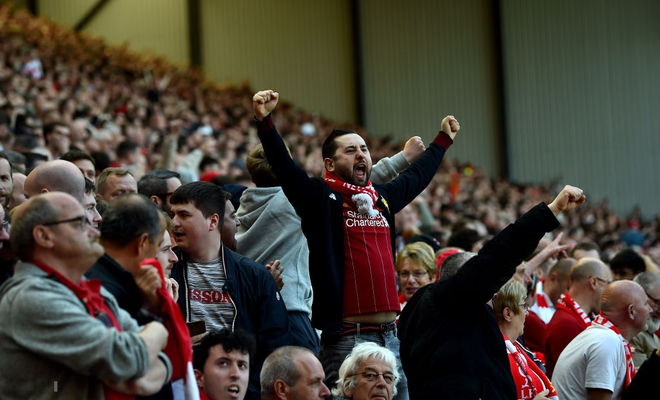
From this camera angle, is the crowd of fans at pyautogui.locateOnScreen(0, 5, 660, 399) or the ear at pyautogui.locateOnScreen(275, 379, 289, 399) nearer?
the ear at pyautogui.locateOnScreen(275, 379, 289, 399)

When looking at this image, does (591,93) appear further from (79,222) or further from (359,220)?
(79,222)

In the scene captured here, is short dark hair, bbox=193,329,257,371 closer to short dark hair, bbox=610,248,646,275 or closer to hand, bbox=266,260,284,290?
hand, bbox=266,260,284,290

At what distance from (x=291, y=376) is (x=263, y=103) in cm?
116

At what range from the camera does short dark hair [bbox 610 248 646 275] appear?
20.9 ft

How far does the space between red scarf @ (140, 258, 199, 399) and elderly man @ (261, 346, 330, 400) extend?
2.58 ft

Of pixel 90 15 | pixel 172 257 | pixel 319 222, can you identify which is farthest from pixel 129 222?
pixel 90 15

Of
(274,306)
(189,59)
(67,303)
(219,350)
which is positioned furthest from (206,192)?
(189,59)

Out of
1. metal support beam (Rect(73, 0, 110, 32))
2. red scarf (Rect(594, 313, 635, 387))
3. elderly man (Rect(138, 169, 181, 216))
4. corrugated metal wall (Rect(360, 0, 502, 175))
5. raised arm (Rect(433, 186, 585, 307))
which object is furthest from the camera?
corrugated metal wall (Rect(360, 0, 502, 175))

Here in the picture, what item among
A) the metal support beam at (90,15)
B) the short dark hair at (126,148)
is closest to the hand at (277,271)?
the short dark hair at (126,148)

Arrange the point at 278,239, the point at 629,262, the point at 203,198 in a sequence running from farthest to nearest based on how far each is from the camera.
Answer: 1. the point at 629,262
2. the point at 278,239
3. the point at 203,198

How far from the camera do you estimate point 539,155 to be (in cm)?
2103

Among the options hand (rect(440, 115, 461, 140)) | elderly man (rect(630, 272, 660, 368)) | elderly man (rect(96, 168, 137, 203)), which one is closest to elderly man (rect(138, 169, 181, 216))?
elderly man (rect(96, 168, 137, 203))

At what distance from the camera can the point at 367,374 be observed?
11.6 feet

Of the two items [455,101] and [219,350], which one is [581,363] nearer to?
[219,350]
